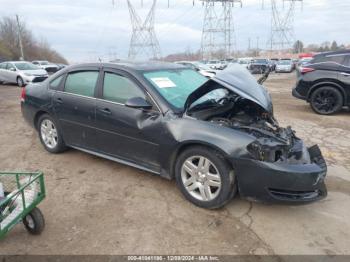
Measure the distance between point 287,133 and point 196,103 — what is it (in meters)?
1.15

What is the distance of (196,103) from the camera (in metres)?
3.96

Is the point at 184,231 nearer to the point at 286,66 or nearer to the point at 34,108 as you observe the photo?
the point at 34,108

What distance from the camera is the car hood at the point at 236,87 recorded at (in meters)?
3.68

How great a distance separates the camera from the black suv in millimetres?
8570

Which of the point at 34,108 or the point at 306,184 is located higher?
the point at 34,108

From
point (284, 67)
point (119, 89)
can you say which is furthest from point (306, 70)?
point (284, 67)

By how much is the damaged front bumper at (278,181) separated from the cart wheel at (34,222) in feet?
6.40

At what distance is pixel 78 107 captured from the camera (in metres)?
4.71

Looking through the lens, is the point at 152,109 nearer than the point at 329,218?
No

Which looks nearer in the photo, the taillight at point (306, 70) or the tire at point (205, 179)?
the tire at point (205, 179)

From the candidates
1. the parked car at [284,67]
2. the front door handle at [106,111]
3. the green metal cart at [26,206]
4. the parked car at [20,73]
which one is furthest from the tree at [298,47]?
the green metal cart at [26,206]

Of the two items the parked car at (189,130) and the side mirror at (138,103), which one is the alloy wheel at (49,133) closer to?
the parked car at (189,130)

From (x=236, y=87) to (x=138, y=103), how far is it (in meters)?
1.13

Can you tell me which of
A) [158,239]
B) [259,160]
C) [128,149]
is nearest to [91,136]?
[128,149]
